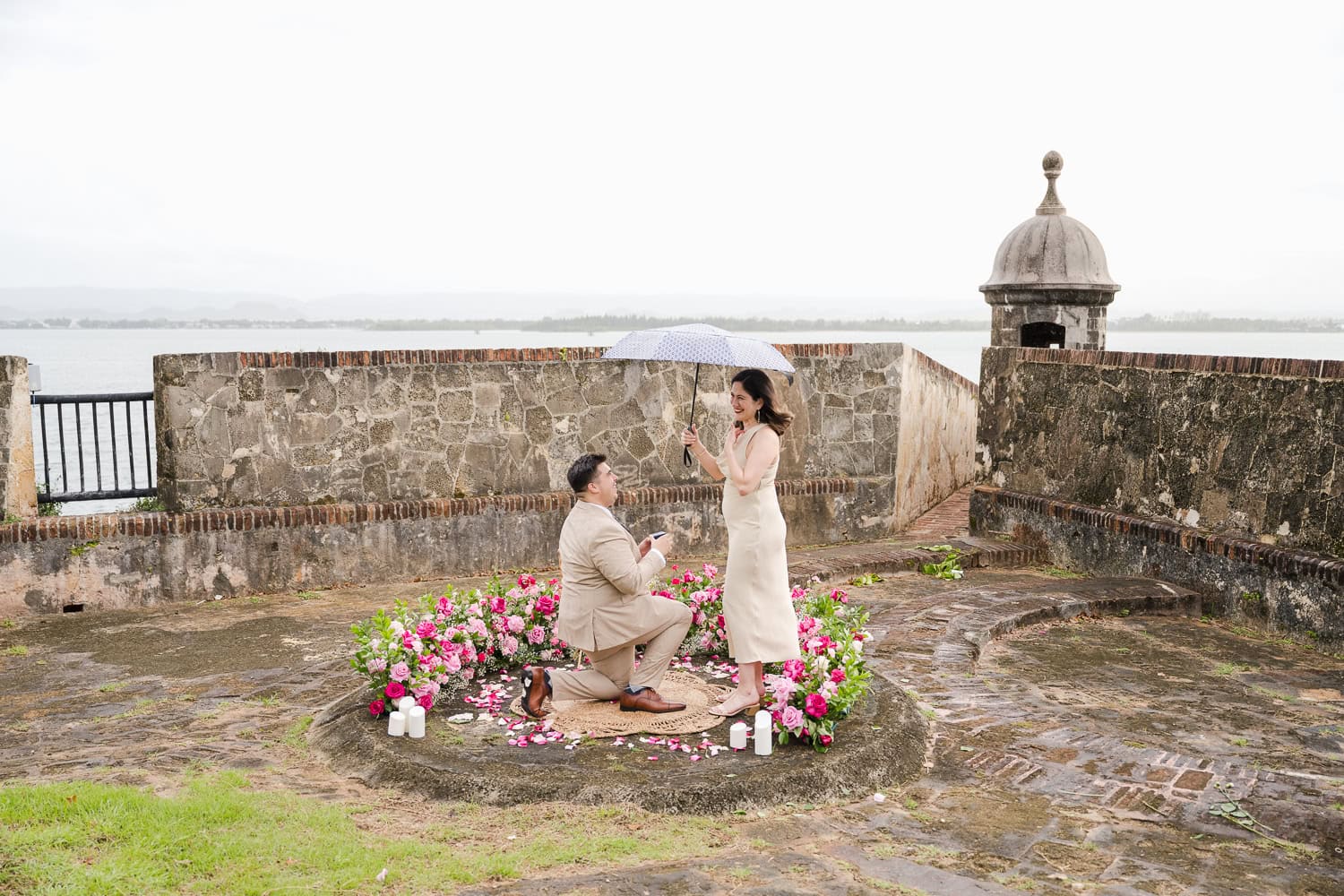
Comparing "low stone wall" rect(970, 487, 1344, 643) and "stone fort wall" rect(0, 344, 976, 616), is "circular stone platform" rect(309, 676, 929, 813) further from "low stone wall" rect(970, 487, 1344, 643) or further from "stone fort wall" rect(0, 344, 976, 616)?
"low stone wall" rect(970, 487, 1344, 643)

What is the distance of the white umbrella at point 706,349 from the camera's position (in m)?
6.39

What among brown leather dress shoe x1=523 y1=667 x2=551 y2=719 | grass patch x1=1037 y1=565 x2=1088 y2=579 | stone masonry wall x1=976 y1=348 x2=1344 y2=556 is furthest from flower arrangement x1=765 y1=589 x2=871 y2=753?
grass patch x1=1037 y1=565 x2=1088 y2=579

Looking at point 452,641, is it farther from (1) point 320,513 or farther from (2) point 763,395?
(1) point 320,513

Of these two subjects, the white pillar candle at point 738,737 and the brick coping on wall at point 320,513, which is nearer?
the white pillar candle at point 738,737

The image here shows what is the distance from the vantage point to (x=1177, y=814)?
5.21m

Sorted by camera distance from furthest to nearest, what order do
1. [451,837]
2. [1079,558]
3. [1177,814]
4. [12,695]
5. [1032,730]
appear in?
[1079,558]
[12,695]
[1032,730]
[1177,814]
[451,837]

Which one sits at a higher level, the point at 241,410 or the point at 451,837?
the point at 241,410

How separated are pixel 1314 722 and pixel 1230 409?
341 cm

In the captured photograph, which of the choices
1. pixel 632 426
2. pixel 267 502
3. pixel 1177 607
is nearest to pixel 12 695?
pixel 267 502

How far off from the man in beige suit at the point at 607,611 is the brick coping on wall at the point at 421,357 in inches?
184

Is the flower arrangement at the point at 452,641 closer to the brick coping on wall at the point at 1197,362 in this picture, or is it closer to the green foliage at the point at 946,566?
the green foliage at the point at 946,566

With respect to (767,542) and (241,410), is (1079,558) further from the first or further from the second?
(241,410)

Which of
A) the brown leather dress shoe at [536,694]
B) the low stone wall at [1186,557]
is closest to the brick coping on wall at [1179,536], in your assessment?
the low stone wall at [1186,557]

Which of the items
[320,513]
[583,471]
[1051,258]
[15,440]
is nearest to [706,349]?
[583,471]
